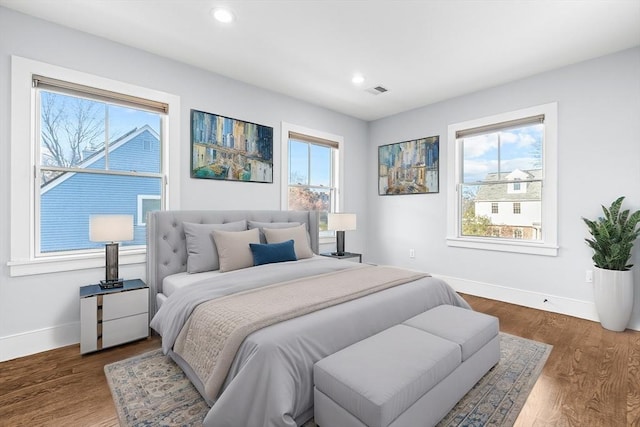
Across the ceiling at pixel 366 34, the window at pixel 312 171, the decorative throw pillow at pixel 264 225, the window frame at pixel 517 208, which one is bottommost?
the decorative throw pillow at pixel 264 225

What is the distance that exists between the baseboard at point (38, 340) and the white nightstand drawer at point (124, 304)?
1.62 ft

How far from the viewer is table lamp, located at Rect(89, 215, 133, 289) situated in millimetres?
2432

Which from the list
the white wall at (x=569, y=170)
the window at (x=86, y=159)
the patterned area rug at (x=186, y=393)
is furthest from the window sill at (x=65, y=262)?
the white wall at (x=569, y=170)

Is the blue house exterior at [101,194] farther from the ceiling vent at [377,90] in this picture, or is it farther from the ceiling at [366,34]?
the ceiling vent at [377,90]

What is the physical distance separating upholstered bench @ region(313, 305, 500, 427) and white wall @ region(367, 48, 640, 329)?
2.15m

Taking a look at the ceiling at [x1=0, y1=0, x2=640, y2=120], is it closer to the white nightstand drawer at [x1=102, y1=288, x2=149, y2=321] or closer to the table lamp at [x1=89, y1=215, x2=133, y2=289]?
the table lamp at [x1=89, y1=215, x2=133, y2=289]

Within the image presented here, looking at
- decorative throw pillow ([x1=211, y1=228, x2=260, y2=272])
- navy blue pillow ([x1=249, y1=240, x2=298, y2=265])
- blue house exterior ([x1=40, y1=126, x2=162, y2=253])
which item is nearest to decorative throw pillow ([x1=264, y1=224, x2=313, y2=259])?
navy blue pillow ([x1=249, y1=240, x2=298, y2=265])

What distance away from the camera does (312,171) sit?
183 inches

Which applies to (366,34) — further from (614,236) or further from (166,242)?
(614,236)

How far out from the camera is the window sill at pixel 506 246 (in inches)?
137

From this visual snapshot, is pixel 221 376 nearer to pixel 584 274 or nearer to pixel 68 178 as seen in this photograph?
pixel 68 178

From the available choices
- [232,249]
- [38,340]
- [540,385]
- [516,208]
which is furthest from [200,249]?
[516,208]

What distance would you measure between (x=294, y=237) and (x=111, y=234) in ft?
5.61

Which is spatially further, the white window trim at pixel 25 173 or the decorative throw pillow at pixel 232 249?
the decorative throw pillow at pixel 232 249
